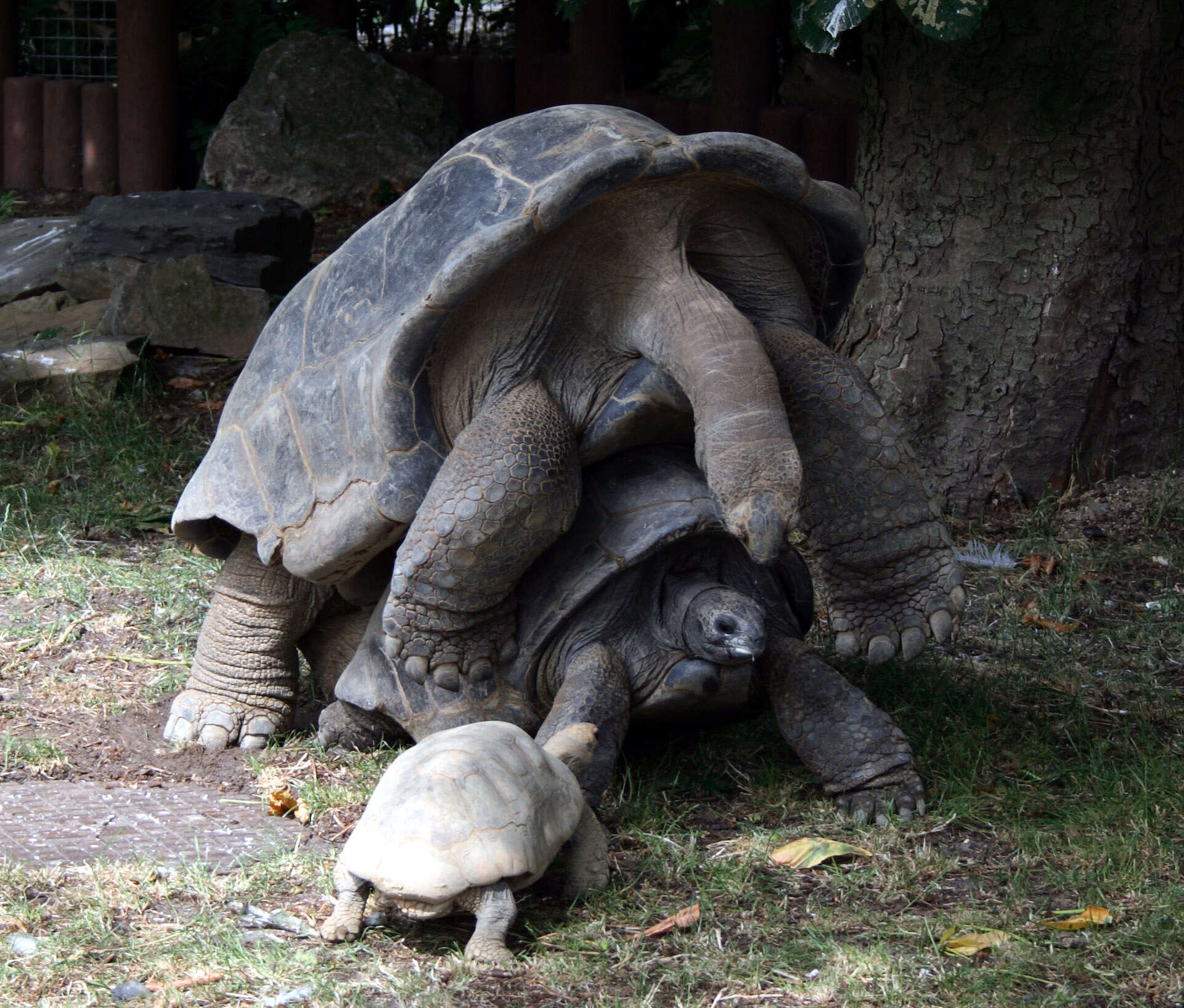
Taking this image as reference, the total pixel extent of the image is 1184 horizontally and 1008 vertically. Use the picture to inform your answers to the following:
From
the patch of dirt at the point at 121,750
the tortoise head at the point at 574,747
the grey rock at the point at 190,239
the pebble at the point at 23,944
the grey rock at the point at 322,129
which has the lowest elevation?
the patch of dirt at the point at 121,750

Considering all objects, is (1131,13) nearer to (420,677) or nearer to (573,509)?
(573,509)

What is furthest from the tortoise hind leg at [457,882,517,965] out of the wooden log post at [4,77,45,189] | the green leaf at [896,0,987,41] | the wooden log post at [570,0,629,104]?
the wooden log post at [4,77,45,189]

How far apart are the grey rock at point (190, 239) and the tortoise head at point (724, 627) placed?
168 inches

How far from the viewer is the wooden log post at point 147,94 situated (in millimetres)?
8938

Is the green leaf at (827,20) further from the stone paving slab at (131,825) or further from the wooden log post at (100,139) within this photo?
the wooden log post at (100,139)

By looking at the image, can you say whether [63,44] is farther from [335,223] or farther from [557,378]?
[557,378]

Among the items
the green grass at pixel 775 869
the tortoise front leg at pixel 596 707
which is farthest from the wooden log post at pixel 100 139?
the tortoise front leg at pixel 596 707

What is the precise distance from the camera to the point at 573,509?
9.29ft

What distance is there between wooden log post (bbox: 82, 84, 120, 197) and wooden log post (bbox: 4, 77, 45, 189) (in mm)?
408

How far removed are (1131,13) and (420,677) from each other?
3.46 metres

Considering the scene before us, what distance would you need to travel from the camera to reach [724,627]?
2.93 meters

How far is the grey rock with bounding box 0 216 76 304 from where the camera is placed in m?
7.40

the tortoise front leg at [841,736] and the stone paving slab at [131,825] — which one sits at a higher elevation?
the tortoise front leg at [841,736]

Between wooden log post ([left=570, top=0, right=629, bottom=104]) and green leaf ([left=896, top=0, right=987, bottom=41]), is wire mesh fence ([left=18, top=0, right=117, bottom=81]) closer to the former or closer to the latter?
wooden log post ([left=570, top=0, right=629, bottom=104])
